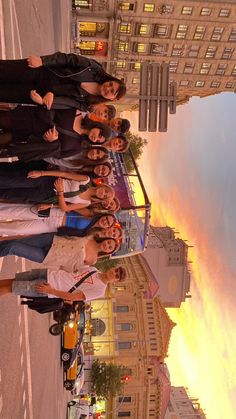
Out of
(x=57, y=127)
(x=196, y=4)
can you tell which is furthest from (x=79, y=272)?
(x=196, y=4)

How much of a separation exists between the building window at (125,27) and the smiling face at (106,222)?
46.9 meters

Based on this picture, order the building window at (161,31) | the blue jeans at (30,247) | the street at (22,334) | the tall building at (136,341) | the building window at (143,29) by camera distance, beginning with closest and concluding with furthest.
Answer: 1. the blue jeans at (30,247)
2. the street at (22,334)
3. the building window at (143,29)
4. the building window at (161,31)
5. the tall building at (136,341)

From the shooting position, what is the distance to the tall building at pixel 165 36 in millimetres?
50250

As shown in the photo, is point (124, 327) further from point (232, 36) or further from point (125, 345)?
point (232, 36)

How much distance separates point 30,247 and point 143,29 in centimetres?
4897

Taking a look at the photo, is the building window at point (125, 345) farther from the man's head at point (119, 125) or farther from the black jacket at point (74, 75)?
the black jacket at point (74, 75)

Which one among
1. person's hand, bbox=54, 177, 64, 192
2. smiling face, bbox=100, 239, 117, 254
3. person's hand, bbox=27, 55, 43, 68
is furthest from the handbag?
person's hand, bbox=27, 55, 43, 68

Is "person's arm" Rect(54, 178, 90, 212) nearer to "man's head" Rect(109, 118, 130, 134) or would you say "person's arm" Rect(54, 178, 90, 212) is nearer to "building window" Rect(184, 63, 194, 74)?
"man's head" Rect(109, 118, 130, 134)

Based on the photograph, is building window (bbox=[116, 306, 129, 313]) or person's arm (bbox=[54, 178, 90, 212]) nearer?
person's arm (bbox=[54, 178, 90, 212])

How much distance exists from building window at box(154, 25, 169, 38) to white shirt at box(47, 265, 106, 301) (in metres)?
48.9

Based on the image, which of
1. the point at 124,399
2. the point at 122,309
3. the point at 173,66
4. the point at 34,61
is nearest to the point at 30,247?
the point at 34,61

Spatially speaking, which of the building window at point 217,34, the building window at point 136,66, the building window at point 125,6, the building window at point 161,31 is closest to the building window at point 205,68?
the building window at point 217,34

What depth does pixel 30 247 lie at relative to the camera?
9.11 m

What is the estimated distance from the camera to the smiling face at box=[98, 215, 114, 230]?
923cm
